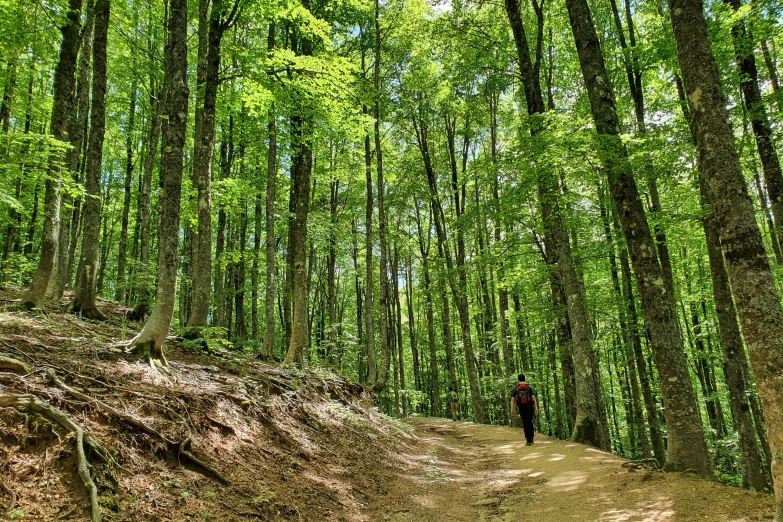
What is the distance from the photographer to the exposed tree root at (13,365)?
4.26 meters

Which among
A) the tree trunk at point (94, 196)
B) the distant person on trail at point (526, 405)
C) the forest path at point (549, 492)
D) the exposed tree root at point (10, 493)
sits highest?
the tree trunk at point (94, 196)

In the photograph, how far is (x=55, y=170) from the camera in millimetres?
8508

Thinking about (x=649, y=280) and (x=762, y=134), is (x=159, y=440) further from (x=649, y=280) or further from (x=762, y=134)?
(x=762, y=134)

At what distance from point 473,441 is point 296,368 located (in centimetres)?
667

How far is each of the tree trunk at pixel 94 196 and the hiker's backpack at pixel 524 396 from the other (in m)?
10.5

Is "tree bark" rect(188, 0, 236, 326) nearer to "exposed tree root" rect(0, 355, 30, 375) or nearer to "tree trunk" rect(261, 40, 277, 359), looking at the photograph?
"tree trunk" rect(261, 40, 277, 359)

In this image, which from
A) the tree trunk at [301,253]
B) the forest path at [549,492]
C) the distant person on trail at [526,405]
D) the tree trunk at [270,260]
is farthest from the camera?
the tree trunk at [270,260]

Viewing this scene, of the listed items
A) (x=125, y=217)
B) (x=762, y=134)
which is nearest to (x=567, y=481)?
(x=762, y=134)

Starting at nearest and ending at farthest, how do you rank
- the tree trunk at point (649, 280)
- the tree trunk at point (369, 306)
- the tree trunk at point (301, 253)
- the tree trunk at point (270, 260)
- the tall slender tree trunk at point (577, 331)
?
the tree trunk at point (649, 280) → the tall slender tree trunk at point (577, 331) → the tree trunk at point (301, 253) → the tree trunk at point (270, 260) → the tree trunk at point (369, 306)

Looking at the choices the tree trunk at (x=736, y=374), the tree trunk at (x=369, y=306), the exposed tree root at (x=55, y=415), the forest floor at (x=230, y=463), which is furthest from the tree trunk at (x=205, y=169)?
the tree trunk at (x=736, y=374)

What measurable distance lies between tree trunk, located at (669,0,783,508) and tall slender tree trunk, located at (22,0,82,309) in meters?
9.90

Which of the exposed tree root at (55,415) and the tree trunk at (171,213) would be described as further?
the tree trunk at (171,213)

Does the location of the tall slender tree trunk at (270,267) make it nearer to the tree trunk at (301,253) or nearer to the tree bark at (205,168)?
the tree trunk at (301,253)

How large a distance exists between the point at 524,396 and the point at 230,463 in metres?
8.19
